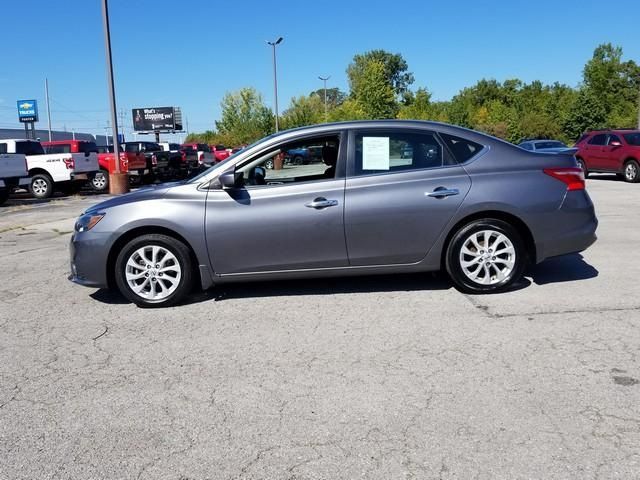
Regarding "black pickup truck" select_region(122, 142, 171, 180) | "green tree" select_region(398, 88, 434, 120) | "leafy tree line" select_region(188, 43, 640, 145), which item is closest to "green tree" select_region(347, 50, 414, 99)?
"leafy tree line" select_region(188, 43, 640, 145)

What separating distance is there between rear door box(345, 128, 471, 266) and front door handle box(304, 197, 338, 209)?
0.13m

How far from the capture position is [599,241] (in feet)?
25.6

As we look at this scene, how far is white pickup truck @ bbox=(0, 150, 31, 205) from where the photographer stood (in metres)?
15.2

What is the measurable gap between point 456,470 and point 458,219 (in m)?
2.96

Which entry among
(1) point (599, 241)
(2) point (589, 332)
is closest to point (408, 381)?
(2) point (589, 332)

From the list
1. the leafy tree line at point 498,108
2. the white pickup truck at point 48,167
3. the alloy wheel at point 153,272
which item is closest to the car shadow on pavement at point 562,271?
the alloy wheel at point 153,272

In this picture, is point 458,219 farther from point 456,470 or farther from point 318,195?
point 456,470

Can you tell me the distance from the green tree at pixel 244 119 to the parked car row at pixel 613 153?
38.3 metres

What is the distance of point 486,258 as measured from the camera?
17.3 feet

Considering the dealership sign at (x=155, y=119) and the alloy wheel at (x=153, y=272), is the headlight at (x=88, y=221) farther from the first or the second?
the dealership sign at (x=155, y=119)

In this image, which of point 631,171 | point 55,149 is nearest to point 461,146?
point 631,171

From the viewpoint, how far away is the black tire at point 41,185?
1809 centimetres

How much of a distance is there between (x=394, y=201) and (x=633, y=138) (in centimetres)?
1610

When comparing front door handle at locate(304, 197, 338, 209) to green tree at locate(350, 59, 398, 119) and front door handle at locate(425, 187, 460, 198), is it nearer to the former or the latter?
front door handle at locate(425, 187, 460, 198)
